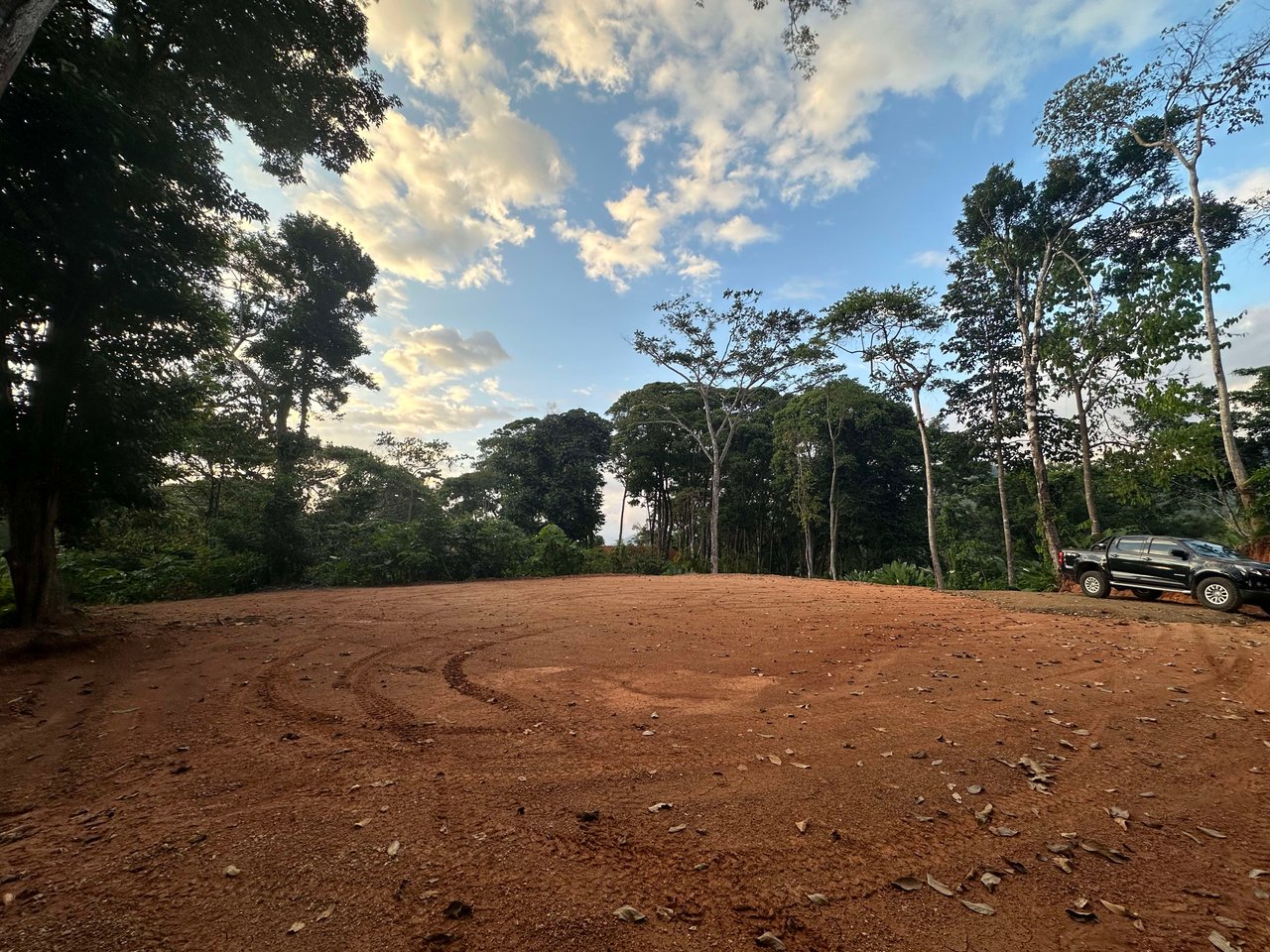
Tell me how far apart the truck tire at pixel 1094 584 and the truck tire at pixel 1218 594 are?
1.47 meters

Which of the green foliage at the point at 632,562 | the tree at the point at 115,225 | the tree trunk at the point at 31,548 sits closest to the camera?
the tree at the point at 115,225

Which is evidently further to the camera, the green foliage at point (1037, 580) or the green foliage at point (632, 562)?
the green foliage at point (632, 562)

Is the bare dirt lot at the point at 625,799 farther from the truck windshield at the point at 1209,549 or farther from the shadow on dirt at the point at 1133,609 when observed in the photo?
the truck windshield at the point at 1209,549

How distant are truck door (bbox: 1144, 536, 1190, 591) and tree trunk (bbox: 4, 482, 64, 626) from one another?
16.9 metres

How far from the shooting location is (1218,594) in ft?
25.7

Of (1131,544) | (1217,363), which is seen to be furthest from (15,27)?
(1217,363)

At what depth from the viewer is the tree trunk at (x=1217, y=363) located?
10.3 m

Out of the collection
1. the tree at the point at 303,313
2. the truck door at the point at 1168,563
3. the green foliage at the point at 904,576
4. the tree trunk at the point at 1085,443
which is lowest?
the green foliage at the point at 904,576

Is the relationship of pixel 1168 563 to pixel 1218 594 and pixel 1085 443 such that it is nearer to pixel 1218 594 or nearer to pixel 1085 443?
pixel 1218 594

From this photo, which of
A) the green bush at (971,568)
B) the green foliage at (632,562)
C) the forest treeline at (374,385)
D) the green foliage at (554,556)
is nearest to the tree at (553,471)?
the forest treeline at (374,385)

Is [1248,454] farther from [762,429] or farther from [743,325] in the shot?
[743,325]

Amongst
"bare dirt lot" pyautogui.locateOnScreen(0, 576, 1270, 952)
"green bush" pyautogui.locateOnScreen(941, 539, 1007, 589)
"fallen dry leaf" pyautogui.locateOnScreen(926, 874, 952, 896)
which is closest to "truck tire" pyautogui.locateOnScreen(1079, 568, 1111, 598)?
"bare dirt lot" pyautogui.locateOnScreen(0, 576, 1270, 952)

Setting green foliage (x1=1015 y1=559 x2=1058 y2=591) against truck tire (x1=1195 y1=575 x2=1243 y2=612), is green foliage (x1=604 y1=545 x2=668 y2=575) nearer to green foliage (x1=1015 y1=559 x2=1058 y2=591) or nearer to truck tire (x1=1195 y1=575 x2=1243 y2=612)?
green foliage (x1=1015 y1=559 x2=1058 y2=591)

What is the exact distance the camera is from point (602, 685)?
4059mm
